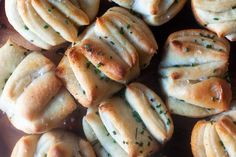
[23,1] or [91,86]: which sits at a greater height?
[23,1]

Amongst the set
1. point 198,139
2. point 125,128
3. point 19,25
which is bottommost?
point 198,139

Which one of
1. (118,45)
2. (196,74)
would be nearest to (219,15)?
(196,74)

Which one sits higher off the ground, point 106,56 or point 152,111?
point 106,56

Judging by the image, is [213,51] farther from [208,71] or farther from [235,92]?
[235,92]

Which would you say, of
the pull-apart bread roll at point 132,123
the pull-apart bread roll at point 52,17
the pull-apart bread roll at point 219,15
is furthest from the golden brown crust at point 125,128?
the pull-apart bread roll at point 219,15

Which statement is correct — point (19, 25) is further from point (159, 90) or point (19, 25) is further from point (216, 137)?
point (216, 137)

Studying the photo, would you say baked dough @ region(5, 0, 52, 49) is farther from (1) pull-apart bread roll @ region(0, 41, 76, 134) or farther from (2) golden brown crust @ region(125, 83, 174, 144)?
(2) golden brown crust @ region(125, 83, 174, 144)

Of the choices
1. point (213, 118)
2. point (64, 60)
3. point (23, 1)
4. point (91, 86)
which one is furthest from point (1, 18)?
point (213, 118)
